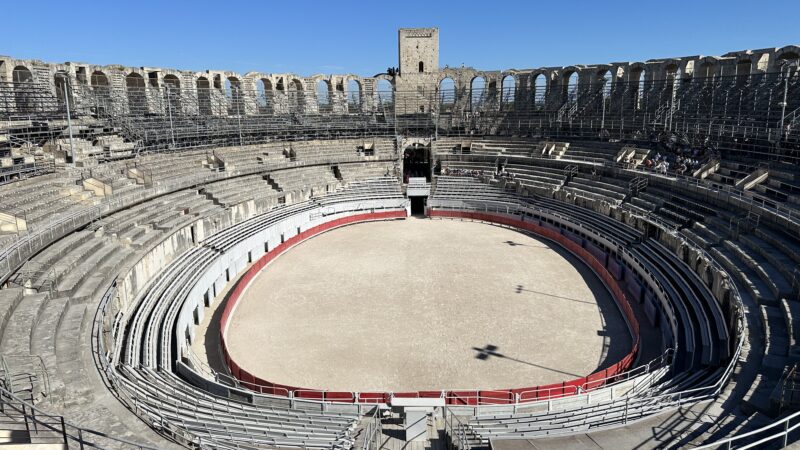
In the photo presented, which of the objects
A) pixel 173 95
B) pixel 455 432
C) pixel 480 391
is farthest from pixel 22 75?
pixel 455 432

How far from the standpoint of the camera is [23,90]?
25.5 metres

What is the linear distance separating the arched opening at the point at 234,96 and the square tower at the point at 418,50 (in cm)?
1372

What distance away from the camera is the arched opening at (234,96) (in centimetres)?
3722

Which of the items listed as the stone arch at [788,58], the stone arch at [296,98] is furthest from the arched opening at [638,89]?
the stone arch at [296,98]

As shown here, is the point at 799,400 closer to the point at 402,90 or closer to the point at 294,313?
the point at 294,313

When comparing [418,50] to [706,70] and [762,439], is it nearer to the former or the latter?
[706,70]

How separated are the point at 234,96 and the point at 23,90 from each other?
14.9 m

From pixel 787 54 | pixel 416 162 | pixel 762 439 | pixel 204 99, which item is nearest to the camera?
pixel 762 439

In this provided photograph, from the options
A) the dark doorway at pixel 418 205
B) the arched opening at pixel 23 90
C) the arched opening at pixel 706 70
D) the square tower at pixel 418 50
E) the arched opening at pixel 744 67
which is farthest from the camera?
the square tower at pixel 418 50

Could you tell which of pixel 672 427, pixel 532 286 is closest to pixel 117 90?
pixel 532 286

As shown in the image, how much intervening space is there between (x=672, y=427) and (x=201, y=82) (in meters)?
38.3

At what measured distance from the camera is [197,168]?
2995 cm

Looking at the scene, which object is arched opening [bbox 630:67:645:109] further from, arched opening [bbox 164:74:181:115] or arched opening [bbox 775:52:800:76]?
arched opening [bbox 164:74:181:115]

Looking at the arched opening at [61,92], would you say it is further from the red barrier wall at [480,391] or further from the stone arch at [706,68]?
the stone arch at [706,68]
